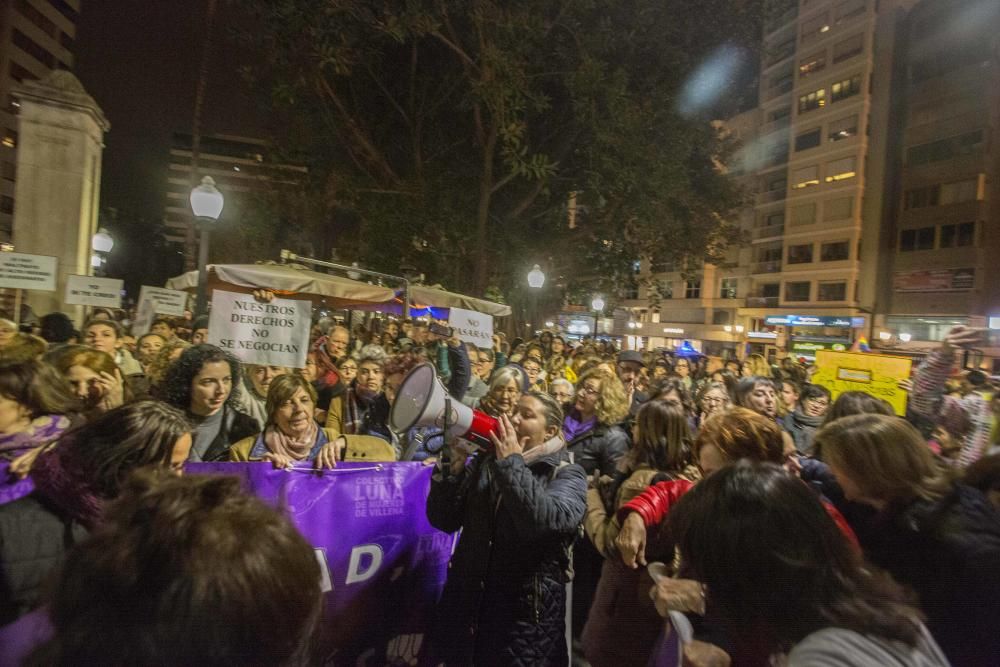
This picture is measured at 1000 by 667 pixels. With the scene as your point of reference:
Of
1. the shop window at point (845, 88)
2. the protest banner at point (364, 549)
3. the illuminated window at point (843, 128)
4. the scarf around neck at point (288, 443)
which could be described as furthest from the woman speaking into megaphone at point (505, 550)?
the shop window at point (845, 88)

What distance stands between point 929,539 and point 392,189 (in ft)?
43.2

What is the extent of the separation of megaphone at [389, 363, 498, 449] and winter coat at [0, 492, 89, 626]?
4.05ft

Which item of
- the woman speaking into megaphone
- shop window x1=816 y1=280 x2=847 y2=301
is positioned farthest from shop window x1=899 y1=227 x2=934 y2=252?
the woman speaking into megaphone

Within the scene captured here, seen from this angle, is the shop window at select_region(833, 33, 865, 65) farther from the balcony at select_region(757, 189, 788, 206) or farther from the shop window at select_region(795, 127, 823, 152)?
the balcony at select_region(757, 189, 788, 206)

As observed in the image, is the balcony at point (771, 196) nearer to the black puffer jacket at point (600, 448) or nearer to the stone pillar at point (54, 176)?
the stone pillar at point (54, 176)

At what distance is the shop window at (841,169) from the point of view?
40.7 metres

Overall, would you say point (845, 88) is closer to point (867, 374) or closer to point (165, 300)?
point (867, 374)

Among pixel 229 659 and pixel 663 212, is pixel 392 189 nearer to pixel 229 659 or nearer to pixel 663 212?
pixel 663 212

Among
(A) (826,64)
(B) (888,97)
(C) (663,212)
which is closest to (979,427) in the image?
(C) (663,212)

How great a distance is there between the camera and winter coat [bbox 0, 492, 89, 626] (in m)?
1.64

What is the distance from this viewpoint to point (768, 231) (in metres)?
47.4

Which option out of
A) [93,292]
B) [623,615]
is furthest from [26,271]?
[623,615]

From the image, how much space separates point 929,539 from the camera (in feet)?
6.27

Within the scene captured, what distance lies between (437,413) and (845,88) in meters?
51.5
